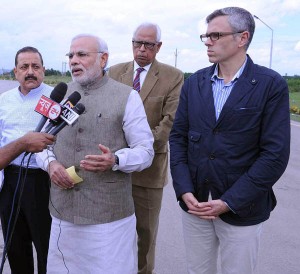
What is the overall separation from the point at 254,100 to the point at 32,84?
190 centimetres

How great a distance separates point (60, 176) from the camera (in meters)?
2.72

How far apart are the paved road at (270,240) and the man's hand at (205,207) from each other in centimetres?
156

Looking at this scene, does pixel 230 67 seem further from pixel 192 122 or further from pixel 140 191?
pixel 140 191

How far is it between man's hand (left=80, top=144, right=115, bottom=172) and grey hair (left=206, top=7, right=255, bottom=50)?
108 cm

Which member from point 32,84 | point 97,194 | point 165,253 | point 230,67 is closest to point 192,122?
point 230,67

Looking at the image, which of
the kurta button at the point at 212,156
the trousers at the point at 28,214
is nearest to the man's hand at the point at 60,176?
the trousers at the point at 28,214

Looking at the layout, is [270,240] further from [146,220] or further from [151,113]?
[151,113]

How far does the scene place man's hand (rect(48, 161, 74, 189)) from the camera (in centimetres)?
272

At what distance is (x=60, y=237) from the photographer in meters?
2.96

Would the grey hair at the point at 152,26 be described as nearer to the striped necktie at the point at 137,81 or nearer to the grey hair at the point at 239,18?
the striped necktie at the point at 137,81

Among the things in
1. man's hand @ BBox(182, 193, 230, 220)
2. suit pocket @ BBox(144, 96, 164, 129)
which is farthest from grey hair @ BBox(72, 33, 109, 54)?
man's hand @ BBox(182, 193, 230, 220)

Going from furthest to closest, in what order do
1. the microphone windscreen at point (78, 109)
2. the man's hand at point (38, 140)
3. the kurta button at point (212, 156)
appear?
1. the kurta button at point (212, 156)
2. the microphone windscreen at point (78, 109)
3. the man's hand at point (38, 140)

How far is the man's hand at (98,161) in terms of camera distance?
8.23 feet

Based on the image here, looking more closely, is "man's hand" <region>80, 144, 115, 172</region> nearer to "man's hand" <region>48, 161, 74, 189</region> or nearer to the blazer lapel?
"man's hand" <region>48, 161, 74, 189</region>
